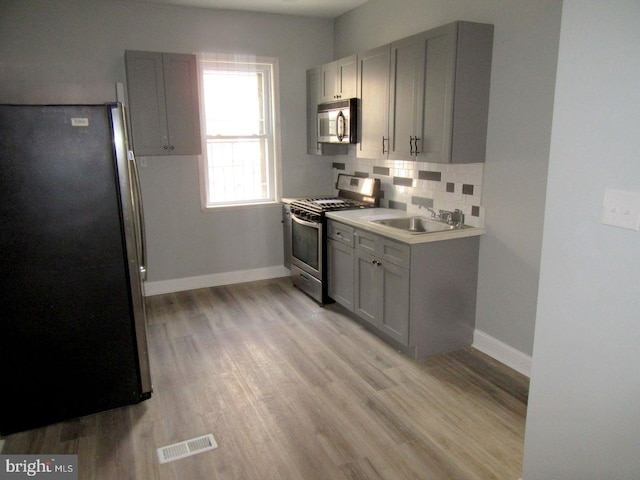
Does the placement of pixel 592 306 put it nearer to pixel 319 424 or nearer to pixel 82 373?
pixel 319 424

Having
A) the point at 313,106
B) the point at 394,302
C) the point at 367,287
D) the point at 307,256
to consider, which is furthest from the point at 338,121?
the point at 394,302

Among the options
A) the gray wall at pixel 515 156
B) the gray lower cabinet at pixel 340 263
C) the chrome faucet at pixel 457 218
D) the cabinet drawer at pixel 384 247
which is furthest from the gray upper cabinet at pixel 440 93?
the gray lower cabinet at pixel 340 263

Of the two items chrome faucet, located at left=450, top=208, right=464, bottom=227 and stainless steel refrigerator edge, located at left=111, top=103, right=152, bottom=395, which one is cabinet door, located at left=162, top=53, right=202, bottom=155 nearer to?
stainless steel refrigerator edge, located at left=111, top=103, right=152, bottom=395

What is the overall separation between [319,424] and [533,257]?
168 centimetres

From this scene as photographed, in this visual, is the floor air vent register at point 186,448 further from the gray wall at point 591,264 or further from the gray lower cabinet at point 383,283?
the gray wall at point 591,264

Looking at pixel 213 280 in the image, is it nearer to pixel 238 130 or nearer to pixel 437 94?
pixel 238 130

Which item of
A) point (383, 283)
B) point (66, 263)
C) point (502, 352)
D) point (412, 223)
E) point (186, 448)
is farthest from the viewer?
point (412, 223)

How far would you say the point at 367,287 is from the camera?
11.8 feet

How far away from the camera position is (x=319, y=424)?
2553 mm

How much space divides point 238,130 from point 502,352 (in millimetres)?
3345

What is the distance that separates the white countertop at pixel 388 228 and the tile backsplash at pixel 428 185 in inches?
4.6

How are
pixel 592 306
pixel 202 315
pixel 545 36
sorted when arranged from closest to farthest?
pixel 592 306 → pixel 545 36 → pixel 202 315

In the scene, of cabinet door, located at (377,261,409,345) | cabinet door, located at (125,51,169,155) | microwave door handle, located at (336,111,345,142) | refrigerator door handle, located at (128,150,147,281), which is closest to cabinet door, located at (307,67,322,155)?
microwave door handle, located at (336,111,345,142)

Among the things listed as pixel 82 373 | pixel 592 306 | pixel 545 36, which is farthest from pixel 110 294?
pixel 545 36
